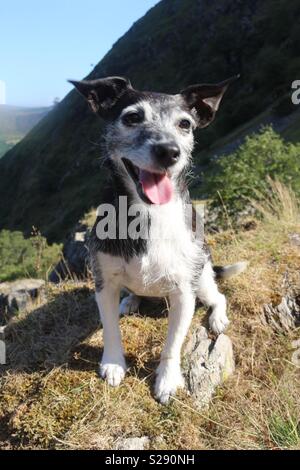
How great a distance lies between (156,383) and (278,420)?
3.88 ft

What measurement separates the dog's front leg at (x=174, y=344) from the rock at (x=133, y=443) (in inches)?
18.4

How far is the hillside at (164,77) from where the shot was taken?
74.1 m

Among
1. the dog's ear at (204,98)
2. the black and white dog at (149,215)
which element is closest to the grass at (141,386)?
the black and white dog at (149,215)

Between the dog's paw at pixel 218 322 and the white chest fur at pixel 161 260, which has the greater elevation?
the white chest fur at pixel 161 260

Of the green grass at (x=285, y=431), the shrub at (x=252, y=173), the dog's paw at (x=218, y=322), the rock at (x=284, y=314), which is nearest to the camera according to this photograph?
the green grass at (x=285, y=431)

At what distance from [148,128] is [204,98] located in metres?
0.92

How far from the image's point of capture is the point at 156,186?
→ 4656mm

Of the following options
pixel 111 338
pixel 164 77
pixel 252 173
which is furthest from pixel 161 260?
pixel 164 77

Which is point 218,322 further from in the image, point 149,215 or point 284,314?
point 149,215

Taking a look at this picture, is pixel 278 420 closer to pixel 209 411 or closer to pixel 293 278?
pixel 209 411

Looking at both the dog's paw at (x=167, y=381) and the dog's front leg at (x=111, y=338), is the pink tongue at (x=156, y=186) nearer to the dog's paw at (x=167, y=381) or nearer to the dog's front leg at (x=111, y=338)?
the dog's front leg at (x=111, y=338)

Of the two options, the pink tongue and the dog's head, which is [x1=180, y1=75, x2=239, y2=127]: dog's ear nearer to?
the dog's head
